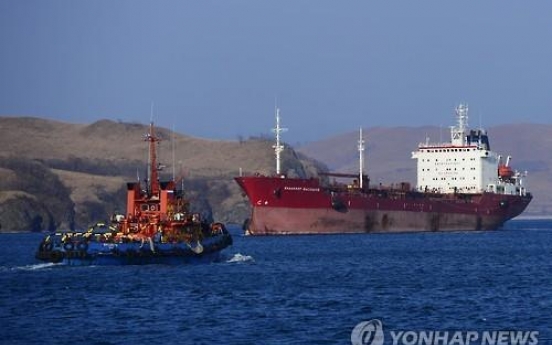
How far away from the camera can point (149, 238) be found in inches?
2530

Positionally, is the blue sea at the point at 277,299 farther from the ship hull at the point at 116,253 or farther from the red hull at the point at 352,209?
the red hull at the point at 352,209

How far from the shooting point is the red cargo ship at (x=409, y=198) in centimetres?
10275

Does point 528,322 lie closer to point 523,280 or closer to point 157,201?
point 523,280

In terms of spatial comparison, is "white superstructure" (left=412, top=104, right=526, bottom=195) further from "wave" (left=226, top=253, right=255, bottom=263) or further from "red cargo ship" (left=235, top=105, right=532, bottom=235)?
"wave" (left=226, top=253, right=255, bottom=263)

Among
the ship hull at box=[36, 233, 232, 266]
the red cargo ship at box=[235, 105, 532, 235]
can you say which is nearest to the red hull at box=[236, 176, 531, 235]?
the red cargo ship at box=[235, 105, 532, 235]

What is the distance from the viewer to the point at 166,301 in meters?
47.1

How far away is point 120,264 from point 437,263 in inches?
649

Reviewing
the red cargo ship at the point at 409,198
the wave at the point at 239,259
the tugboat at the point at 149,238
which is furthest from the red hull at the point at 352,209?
the tugboat at the point at 149,238

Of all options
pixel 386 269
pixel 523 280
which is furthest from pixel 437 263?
pixel 523 280

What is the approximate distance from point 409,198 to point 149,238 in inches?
2030

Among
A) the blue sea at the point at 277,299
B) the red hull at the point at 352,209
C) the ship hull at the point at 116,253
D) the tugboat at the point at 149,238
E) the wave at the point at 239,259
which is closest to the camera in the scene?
the blue sea at the point at 277,299

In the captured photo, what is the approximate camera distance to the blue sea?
3894 centimetres

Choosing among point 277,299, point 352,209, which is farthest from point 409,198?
point 277,299

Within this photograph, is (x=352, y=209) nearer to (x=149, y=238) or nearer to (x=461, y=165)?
(x=461, y=165)
